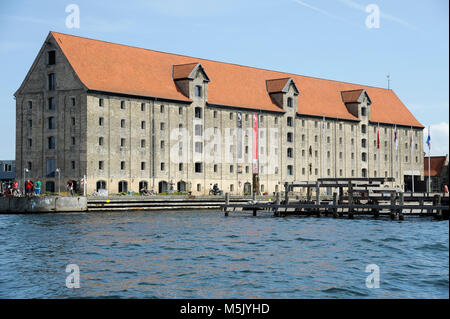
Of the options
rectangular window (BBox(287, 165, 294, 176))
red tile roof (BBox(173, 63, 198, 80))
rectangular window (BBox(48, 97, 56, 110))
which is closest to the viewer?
rectangular window (BBox(48, 97, 56, 110))

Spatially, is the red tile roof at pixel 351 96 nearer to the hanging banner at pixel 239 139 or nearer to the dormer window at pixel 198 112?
the hanging banner at pixel 239 139

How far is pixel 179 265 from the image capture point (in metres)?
25.1

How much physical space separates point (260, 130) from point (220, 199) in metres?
19.9

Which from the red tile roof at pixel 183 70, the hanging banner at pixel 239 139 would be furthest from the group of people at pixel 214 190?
the red tile roof at pixel 183 70

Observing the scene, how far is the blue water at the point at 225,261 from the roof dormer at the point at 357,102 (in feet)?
219

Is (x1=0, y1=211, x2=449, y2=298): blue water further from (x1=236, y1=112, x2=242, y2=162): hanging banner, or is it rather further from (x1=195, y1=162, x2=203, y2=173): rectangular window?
(x1=236, y1=112, x2=242, y2=162): hanging banner

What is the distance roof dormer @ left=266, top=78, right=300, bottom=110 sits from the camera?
99125mm

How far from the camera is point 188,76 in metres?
86.9

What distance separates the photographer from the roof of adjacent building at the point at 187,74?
80438mm

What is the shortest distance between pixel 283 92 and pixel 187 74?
17.5m

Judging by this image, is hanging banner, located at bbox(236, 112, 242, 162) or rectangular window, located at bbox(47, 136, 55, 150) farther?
hanging banner, located at bbox(236, 112, 242, 162)

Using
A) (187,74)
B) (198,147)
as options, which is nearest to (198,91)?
(187,74)

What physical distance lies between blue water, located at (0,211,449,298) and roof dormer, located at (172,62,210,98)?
44.2m

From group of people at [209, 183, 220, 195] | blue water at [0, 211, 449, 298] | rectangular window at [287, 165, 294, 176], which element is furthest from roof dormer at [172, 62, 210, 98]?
blue water at [0, 211, 449, 298]
